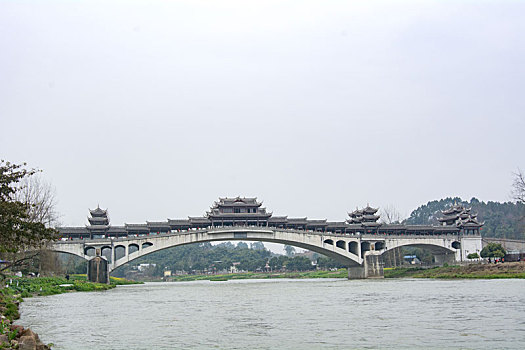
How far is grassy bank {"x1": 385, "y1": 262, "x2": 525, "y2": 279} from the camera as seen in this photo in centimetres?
4935

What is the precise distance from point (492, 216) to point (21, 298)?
12953 cm

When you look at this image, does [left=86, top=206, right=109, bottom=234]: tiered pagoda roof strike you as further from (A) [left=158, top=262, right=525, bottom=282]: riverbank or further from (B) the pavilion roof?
(A) [left=158, top=262, right=525, bottom=282]: riverbank

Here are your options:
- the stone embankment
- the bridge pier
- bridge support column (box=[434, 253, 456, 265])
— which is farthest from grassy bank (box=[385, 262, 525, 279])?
the stone embankment

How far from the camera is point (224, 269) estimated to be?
123375mm

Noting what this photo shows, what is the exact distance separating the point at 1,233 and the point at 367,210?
65072 millimetres

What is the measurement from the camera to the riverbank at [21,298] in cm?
1290

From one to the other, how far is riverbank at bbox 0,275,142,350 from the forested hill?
235ft

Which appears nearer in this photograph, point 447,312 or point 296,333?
point 296,333

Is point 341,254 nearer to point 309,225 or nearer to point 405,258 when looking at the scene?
point 309,225

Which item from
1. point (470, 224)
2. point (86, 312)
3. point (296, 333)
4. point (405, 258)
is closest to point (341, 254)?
point (470, 224)

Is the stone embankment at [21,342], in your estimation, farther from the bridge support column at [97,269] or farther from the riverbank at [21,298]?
the bridge support column at [97,269]

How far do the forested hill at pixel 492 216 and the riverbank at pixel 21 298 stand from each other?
235ft

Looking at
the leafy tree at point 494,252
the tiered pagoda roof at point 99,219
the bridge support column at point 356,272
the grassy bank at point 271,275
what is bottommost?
the grassy bank at point 271,275

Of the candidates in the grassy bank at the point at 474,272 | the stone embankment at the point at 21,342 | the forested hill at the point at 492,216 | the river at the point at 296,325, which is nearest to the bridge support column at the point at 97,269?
the river at the point at 296,325
